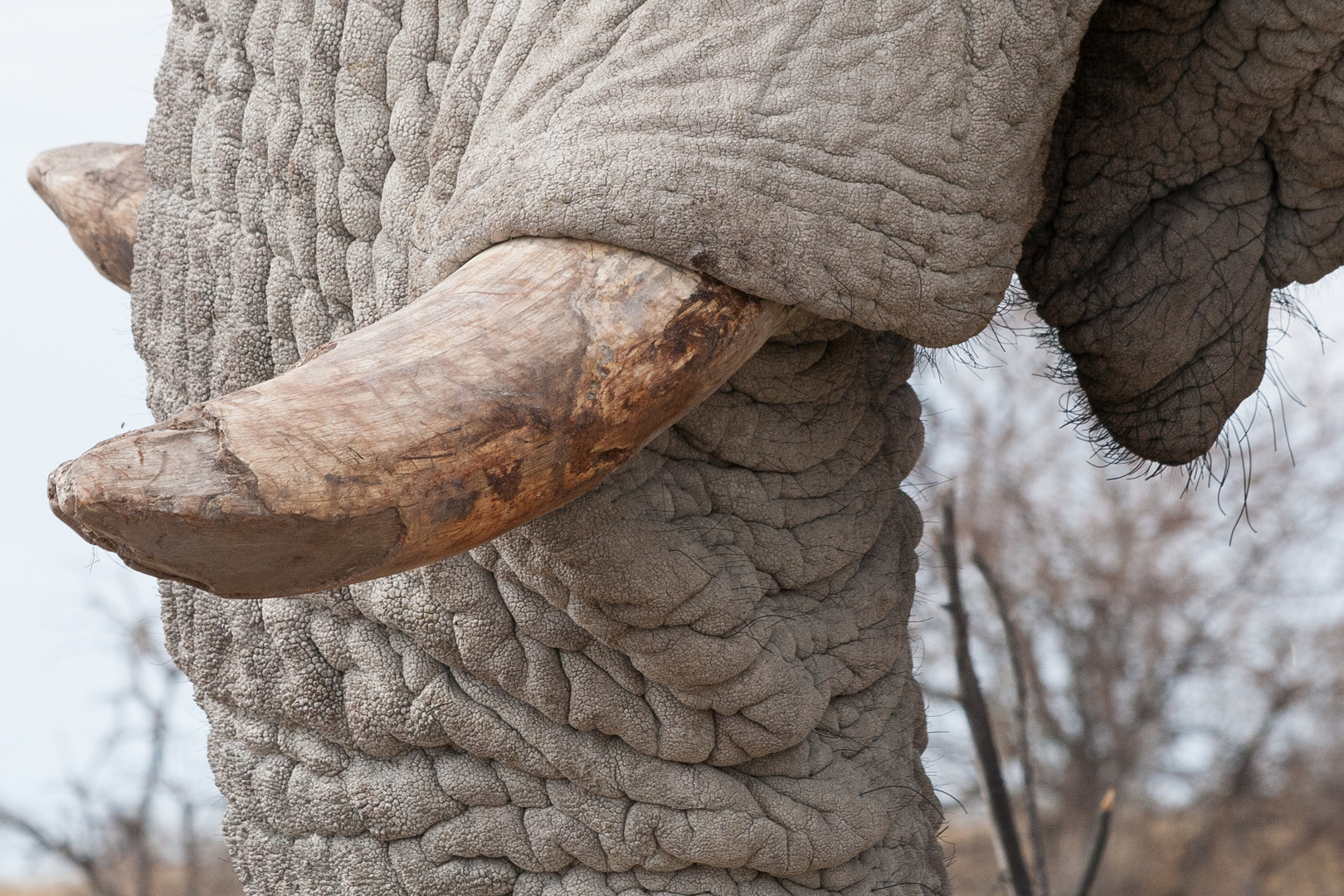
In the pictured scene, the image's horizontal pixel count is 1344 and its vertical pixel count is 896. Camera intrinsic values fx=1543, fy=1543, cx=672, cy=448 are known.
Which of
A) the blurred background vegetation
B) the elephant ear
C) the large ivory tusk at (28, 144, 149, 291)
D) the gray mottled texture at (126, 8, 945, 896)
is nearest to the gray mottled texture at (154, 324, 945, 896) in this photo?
the gray mottled texture at (126, 8, 945, 896)

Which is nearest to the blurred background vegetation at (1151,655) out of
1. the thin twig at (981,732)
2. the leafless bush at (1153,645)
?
the leafless bush at (1153,645)

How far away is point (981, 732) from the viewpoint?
308 centimetres

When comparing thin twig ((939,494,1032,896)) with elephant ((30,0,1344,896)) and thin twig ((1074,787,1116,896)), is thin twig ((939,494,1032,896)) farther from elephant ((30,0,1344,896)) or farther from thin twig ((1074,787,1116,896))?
elephant ((30,0,1344,896))

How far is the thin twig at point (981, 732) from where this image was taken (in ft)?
9.85

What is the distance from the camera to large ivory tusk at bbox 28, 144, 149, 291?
2.41m

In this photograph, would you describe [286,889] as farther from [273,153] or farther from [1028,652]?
[1028,652]

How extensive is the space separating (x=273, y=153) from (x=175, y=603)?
1.96 feet

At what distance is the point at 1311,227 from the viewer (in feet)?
6.00

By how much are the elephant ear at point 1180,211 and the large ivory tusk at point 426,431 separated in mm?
650

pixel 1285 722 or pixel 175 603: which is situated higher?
pixel 1285 722

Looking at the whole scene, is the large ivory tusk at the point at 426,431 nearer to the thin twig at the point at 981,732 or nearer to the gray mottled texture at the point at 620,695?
the gray mottled texture at the point at 620,695

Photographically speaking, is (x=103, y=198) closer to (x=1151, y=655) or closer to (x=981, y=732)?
(x=981, y=732)

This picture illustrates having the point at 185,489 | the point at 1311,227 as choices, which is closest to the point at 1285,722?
the point at 1311,227

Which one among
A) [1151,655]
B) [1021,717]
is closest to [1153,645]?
[1151,655]
